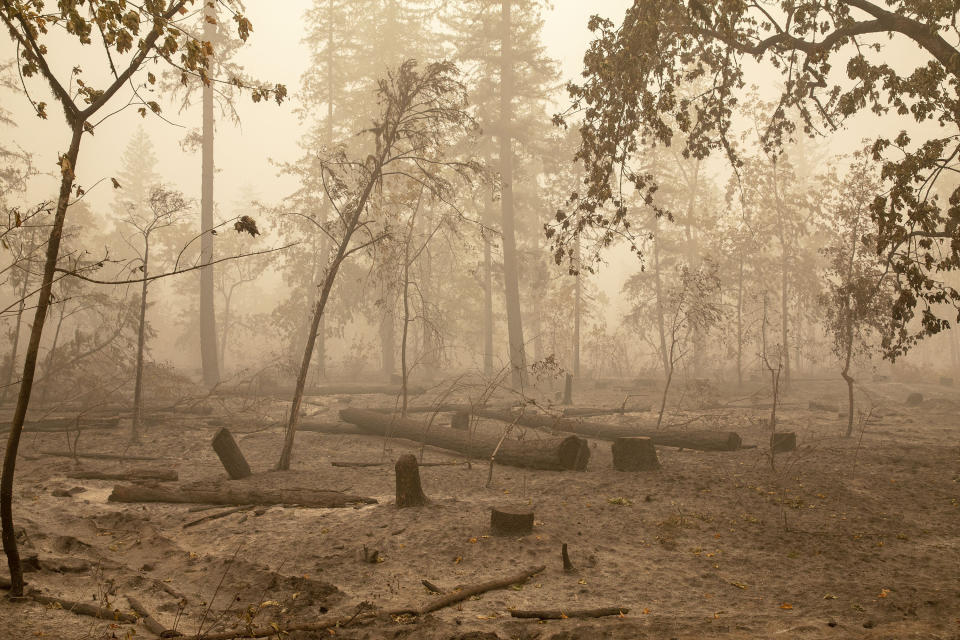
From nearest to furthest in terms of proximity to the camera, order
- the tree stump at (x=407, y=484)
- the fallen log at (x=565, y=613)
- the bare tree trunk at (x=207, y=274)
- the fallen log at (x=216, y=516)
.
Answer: the fallen log at (x=565, y=613) < the fallen log at (x=216, y=516) < the tree stump at (x=407, y=484) < the bare tree trunk at (x=207, y=274)

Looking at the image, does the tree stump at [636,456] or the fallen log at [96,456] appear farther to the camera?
the fallen log at [96,456]

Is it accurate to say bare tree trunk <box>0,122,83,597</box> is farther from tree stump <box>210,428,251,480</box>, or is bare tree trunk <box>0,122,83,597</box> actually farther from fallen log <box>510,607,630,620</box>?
tree stump <box>210,428,251,480</box>

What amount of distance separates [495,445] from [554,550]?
175 inches

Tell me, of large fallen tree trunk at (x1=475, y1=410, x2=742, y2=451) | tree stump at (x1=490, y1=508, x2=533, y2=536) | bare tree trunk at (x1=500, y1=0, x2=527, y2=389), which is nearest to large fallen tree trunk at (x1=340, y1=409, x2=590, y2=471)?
large fallen tree trunk at (x1=475, y1=410, x2=742, y2=451)

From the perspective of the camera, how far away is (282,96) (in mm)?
5656

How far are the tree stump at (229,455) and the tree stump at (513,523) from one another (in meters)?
4.67

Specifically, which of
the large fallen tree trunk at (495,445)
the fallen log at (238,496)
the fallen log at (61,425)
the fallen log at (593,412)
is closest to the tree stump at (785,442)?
the large fallen tree trunk at (495,445)

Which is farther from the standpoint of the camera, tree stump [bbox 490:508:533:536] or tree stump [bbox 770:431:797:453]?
tree stump [bbox 770:431:797:453]

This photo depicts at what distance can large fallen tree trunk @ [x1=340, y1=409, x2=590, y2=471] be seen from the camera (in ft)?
32.6

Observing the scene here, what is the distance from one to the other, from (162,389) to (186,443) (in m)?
5.61

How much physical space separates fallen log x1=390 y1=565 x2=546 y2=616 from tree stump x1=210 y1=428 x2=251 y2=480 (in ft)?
17.7

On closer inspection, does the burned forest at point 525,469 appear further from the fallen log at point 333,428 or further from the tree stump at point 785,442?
the tree stump at point 785,442

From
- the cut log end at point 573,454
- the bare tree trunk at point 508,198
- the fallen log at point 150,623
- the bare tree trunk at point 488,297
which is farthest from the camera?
the bare tree trunk at point 488,297

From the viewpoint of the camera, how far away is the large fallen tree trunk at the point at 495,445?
32.6 feet
